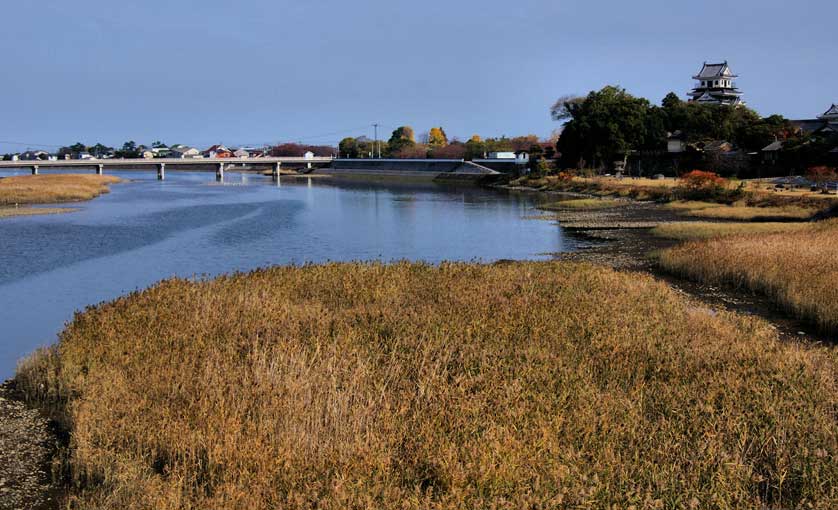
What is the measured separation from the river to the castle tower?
7994 cm

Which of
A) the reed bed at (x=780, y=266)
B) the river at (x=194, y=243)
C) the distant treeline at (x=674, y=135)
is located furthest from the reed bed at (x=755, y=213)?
the distant treeline at (x=674, y=135)

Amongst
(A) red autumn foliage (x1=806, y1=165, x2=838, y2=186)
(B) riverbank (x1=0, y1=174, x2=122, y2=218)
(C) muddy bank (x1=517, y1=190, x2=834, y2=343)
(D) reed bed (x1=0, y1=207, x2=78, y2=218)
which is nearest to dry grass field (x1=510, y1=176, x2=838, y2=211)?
(C) muddy bank (x1=517, y1=190, x2=834, y2=343)

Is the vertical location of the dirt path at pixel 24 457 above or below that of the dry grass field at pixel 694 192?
below

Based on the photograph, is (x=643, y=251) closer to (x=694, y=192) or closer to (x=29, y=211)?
(x=694, y=192)

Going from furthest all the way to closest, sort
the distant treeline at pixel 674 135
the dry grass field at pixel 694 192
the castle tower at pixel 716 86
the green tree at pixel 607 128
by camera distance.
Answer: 1. the castle tower at pixel 716 86
2. the green tree at pixel 607 128
3. the distant treeline at pixel 674 135
4. the dry grass field at pixel 694 192

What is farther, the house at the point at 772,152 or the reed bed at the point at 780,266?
the house at the point at 772,152

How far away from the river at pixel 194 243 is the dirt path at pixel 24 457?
388cm

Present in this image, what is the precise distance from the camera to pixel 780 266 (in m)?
23.6

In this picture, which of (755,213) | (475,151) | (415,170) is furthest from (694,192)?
(475,151)

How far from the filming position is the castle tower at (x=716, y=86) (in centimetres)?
13188

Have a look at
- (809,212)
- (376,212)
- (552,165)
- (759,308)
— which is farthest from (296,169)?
(759,308)

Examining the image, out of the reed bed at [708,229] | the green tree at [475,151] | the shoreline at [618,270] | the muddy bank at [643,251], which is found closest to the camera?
the shoreline at [618,270]

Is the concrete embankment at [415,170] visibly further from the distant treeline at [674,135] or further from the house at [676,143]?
the house at [676,143]

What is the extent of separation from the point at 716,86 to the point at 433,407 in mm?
139682
